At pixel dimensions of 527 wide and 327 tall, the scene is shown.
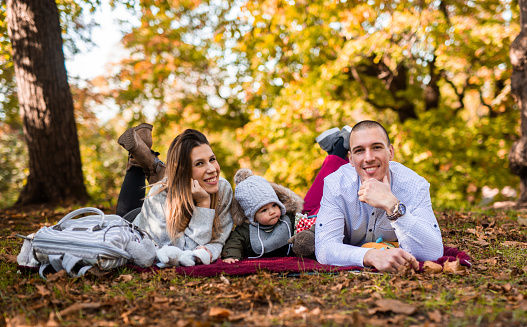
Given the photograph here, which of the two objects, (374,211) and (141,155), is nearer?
(374,211)

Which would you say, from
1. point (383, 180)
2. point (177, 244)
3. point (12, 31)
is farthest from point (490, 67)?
point (12, 31)

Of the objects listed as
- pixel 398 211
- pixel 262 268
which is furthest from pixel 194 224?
pixel 398 211

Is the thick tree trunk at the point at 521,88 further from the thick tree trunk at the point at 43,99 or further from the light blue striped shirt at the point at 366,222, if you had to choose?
the thick tree trunk at the point at 43,99

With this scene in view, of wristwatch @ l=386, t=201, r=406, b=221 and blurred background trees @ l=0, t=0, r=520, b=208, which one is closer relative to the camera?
wristwatch @ l=386, t=201, r=406, b=221

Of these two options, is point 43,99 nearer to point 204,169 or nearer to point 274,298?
point 204,169

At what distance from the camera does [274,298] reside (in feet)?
8.62

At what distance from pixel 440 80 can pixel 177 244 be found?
1090 centimetres

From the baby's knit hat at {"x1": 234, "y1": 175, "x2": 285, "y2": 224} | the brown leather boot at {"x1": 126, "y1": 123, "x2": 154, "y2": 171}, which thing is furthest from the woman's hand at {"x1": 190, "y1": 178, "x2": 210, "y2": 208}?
the brown leather boot at {"x1": 126, "y1": 123, "x2": 154, "y2": 171}

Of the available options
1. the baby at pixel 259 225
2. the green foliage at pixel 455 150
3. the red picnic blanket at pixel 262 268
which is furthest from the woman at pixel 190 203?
the green foliage at pixel 455 150

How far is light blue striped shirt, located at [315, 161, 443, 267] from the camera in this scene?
3.17 metres

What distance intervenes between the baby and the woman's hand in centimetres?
34

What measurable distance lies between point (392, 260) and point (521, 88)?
19.2 ft

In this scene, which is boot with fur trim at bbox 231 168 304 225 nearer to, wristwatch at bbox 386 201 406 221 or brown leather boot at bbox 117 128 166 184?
brown leather boot at bbox 117 128 166 184

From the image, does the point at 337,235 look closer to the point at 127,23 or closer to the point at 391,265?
the point at 391,265
